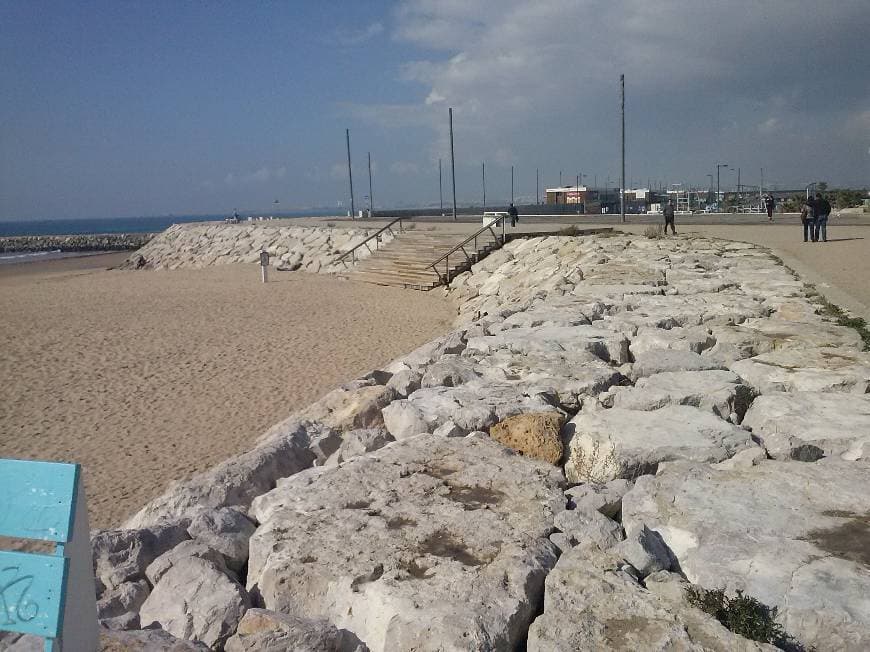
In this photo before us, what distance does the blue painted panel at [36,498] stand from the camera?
2164 mm

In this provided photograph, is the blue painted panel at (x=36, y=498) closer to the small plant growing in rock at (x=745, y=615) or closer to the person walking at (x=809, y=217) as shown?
the small plant growing in rock at (x=745, y=615)

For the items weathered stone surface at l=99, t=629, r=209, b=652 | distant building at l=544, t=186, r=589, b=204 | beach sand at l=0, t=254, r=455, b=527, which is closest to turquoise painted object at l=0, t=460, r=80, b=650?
weathered stone surface at l=99, t=629, r=209, b=652

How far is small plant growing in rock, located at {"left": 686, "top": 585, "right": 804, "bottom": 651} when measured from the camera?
256cm

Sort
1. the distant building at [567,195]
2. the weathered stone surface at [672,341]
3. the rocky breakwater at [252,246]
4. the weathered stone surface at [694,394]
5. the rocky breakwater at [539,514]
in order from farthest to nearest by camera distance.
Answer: the distant building at [567,195] < the rocky breakwater at [252,246] < the weathered stone surface at [672,341] < the weathered stone surface at [694,394] < the rocky breakwater at [539,514]

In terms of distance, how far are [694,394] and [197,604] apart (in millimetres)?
3631

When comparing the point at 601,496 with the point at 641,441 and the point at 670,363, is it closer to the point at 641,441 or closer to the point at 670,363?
the point at 641,441

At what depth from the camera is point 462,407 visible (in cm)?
518

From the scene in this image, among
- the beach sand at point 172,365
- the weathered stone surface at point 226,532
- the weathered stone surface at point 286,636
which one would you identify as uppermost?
the weathered stone surface at point 286,636

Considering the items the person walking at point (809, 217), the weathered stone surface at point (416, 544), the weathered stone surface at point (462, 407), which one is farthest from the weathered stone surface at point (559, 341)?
the person walking at point (809, 217)

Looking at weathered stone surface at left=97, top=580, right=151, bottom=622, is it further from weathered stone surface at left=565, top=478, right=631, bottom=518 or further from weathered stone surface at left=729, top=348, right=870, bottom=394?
weathered stone surface at left=729, top=348, right=870, bottom=394

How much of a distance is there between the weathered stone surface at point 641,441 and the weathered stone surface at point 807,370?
0.99 metres

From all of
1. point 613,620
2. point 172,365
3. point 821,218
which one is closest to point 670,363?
point 613,620

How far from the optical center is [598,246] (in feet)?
52.6

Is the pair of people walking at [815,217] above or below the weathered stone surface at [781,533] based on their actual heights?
above
